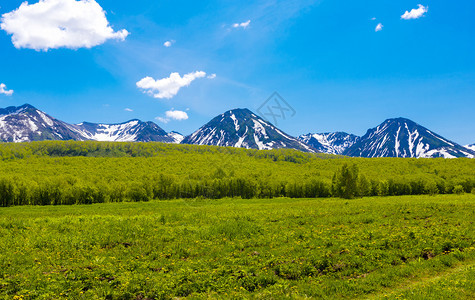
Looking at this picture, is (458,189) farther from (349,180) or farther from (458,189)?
(349,180)

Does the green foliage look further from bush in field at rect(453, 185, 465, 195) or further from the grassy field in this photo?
the grassy field

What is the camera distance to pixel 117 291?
12320 millimetres

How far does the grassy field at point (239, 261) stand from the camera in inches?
476

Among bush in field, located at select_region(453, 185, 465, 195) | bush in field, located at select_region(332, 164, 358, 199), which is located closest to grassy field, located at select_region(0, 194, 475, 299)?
bush in field, located at select_region(332, 164, 358, 199)

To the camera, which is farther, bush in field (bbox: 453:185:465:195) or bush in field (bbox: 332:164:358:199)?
bush in field (bbox: 453:185:465:195)

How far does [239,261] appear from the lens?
15820 mm

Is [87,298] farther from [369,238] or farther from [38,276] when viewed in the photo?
[369,238]

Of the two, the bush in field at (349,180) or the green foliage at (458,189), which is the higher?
the bush in field at (349,180)

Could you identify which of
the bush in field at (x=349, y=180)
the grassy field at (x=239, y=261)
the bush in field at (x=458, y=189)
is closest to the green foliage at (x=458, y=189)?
the bush in field at (x=458, y=189)

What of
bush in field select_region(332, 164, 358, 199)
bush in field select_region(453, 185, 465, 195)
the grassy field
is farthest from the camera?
bush in field select_region(453, 185, 465, 195)

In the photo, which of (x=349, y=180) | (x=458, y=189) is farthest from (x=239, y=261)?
(x=458, y=189)

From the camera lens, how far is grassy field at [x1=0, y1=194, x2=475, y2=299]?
12086mm

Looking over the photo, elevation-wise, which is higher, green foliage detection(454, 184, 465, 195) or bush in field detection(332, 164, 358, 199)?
bush in field detection(332, 164, 358, 199)

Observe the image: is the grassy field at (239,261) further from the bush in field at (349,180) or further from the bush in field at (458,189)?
the bush in field at (458,189)
